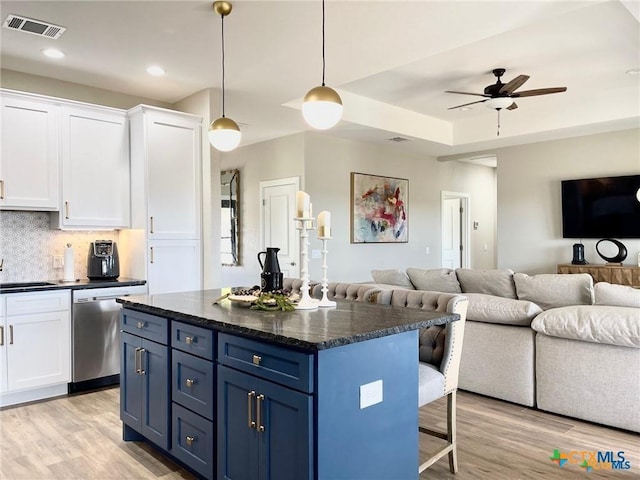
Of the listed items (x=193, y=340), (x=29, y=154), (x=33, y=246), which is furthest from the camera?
(x=33, y=246)

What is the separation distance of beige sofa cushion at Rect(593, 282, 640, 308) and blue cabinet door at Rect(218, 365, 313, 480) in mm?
2479

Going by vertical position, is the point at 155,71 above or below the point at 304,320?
above

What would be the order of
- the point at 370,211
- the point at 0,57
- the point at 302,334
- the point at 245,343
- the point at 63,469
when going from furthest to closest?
the point at 370,211, the point at 0,57, the point at 63,469, the point at 245,343, the point at 302,334

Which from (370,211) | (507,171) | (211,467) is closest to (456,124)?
(507,171)

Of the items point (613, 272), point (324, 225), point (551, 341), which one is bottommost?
point (551, 341)

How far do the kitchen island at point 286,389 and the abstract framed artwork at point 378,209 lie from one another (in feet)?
13.5

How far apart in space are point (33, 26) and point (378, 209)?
487 cm

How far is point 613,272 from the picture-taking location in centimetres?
585

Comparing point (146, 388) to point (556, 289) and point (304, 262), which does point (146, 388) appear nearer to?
point (304, 262)

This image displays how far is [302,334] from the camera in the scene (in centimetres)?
180

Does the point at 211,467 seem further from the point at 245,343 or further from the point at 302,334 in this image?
the point at 302,334

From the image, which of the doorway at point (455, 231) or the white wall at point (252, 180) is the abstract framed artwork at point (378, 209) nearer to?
the white wall at point (252, 180)

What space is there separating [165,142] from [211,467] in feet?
9.94

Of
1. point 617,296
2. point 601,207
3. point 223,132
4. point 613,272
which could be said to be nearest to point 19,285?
point 223,132
